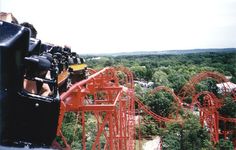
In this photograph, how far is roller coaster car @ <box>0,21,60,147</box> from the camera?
1.71 m

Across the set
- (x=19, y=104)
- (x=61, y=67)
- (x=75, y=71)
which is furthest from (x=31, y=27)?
(x=75, y=71)

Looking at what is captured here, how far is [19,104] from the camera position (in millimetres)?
1876

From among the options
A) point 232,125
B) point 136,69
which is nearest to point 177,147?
point 232,125

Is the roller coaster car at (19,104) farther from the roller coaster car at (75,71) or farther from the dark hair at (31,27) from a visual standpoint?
the roller coaster car at (75,71)

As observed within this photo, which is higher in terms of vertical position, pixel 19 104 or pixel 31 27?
pixel 31 27

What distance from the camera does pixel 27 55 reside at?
1.92 metres

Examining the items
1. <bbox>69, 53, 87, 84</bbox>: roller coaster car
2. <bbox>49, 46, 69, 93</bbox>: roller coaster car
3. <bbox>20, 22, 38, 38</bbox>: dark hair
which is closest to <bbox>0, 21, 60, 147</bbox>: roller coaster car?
<bbox>49, 46, 69, 93</bbox>: roller coaster car

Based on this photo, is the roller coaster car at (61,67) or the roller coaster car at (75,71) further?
the roller coaster car at (75,71)

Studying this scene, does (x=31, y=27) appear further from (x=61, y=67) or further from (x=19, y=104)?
(x=19, y=104)

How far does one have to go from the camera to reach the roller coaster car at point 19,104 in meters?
1.71

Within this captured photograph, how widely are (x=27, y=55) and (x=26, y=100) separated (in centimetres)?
26

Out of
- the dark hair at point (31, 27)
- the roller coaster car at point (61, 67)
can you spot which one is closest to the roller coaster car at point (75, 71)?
the roller coaster car at point (61, 67)

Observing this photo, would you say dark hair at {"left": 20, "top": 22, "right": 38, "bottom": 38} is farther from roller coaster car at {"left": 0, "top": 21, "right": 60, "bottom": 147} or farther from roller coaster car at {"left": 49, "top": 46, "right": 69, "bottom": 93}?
roller coaster car at {"left": 0, "top": 21, "right": 60, "bottom": 147}

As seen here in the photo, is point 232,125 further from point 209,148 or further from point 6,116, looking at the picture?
point 6,116
